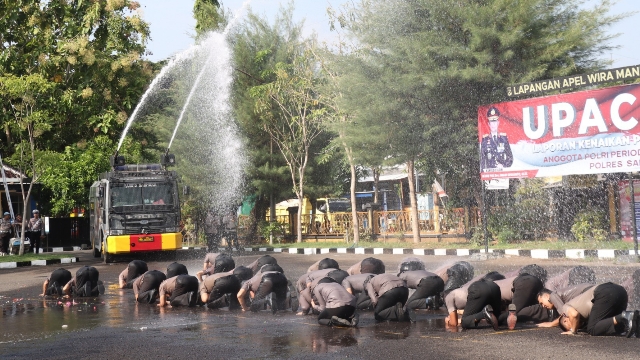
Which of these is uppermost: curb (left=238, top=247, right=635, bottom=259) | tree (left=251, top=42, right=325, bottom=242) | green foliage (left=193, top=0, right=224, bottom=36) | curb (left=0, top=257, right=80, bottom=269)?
green foliage (left=193, top=0, right=224, bottom=36)

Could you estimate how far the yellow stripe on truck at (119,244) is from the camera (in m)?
24.1

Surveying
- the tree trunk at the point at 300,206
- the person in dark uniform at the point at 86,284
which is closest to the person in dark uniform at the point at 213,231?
the tree trunk at the point at 300,206

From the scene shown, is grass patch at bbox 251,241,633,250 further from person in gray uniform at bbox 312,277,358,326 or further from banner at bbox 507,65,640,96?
person in gray uniform at bbox 312,277,358,326

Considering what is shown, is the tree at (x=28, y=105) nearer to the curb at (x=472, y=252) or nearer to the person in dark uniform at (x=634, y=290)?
the curb at (x=472, y=252)

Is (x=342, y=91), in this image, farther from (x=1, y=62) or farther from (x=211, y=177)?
(x=1, y=62)

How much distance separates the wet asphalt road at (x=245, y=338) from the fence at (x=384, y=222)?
1329cm

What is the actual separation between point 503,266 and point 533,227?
7395mm

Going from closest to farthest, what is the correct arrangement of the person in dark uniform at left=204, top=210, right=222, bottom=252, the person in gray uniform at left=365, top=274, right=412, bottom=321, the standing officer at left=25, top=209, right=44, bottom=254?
the person in gray uniform at left=365, top=274, right=412, bottom=321, the person in dark uniform at left=204, top=210, right=222, bottom=252, the standing officer at left=25, top=209, right=44, bottom=254

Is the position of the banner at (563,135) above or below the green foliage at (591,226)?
above

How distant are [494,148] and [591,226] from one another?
13.4 feet

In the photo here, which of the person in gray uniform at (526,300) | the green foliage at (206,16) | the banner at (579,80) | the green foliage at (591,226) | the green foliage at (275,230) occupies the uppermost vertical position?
the green foliage at (206,16)

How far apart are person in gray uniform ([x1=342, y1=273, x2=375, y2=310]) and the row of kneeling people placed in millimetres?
15

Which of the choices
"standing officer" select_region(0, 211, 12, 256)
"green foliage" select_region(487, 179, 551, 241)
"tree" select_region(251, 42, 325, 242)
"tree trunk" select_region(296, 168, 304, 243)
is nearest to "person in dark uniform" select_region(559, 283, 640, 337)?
"green foliage" select_region(487, 179, 551, 241)

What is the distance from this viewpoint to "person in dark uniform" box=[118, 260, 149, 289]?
637 inches
